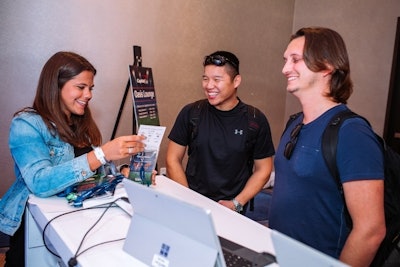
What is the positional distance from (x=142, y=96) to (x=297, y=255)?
2.27m

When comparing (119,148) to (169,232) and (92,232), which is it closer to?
(92,232)

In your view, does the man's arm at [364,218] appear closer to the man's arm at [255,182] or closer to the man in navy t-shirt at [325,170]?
the man in navy t-shirt at [325,170]

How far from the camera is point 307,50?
1263mm

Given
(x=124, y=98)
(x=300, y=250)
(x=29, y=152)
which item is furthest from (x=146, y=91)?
(x=300, y=250)

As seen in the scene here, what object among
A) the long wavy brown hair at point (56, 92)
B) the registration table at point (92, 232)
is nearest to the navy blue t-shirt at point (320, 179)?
the registration table at point (92, 232)

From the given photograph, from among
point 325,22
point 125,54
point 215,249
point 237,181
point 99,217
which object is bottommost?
point 237,181

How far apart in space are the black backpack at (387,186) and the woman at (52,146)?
0.81 m

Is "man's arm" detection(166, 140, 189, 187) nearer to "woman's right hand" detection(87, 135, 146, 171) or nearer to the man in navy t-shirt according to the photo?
"woman's right hand" detection(87, 135, 146, 171)

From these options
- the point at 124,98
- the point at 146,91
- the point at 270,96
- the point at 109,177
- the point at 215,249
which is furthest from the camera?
the point at 270,96

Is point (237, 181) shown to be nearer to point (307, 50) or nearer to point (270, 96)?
point (307, 50)

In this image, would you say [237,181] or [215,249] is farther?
[237,181]

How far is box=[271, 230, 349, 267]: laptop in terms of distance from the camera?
581mm

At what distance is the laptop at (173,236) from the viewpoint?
793 millimetres

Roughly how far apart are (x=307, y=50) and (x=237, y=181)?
1.01 meters
